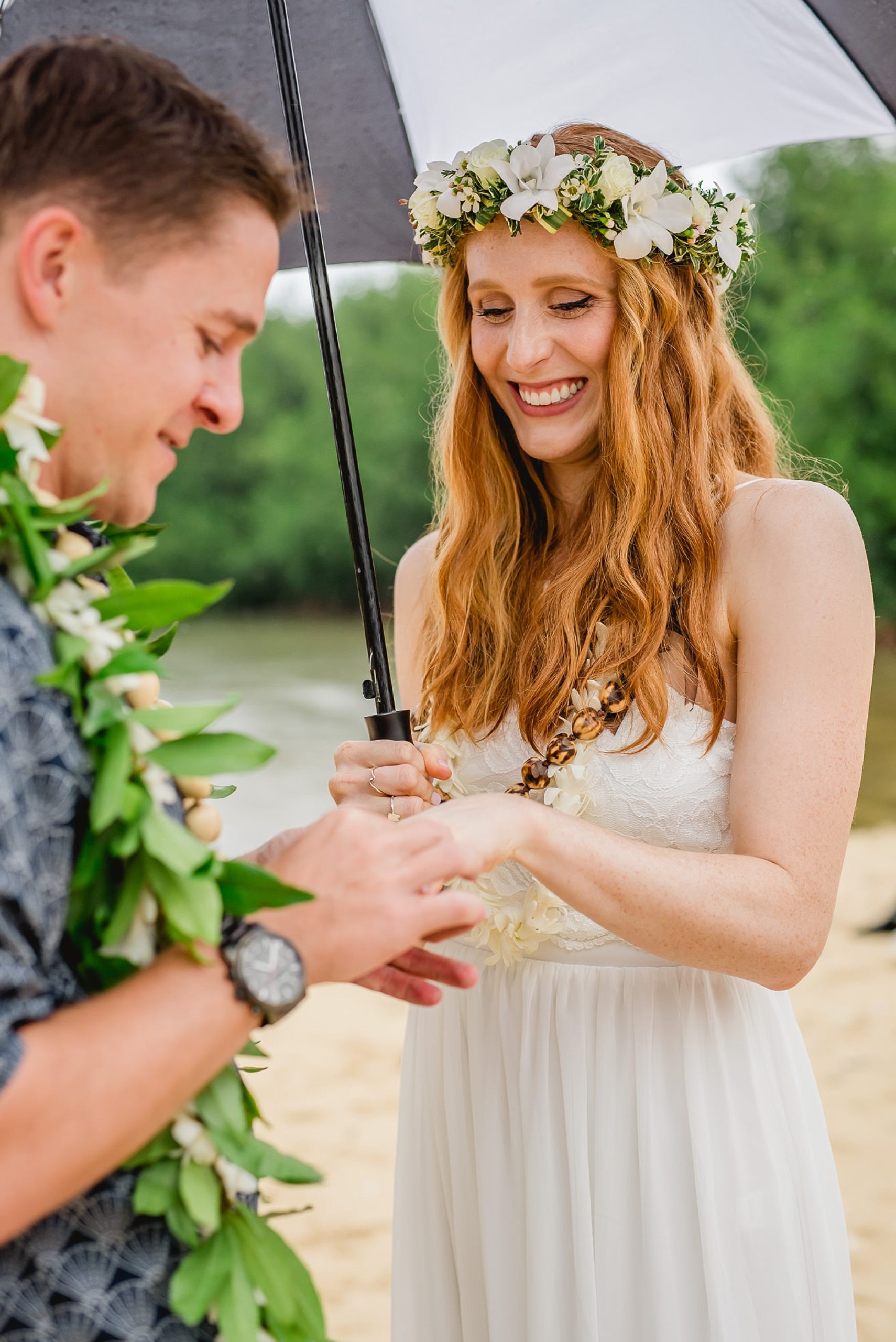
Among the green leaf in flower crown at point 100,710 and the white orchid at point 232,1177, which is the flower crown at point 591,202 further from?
the white orchid at point 232,1177

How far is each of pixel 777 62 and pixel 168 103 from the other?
1.69m

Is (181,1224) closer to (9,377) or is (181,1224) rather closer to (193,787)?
(193,787)

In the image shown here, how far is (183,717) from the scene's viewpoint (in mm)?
1161

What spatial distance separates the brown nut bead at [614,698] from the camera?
2.10 m

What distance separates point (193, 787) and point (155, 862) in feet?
0.42

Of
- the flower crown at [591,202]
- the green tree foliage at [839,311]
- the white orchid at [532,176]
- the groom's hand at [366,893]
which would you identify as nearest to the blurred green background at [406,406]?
the green tree foliage at [839,311]

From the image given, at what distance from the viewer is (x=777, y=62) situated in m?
2.46

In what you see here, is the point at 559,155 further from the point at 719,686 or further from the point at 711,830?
the point at 711,830


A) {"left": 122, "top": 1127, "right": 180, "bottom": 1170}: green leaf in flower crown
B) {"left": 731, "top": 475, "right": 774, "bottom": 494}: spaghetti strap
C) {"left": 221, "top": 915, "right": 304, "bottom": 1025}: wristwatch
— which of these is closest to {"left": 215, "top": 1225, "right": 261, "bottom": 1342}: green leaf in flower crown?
{"left": 122, "top": 1127, "right": 180, "bottom": 1170}: green leaf in flower crown

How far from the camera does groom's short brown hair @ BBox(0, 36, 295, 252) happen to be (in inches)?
46.0

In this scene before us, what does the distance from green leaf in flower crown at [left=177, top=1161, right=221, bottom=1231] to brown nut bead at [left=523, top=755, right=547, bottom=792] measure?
3.42 ft

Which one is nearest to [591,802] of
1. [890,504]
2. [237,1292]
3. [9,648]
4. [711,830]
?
[711,830]

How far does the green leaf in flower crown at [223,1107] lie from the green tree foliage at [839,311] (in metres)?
20.0

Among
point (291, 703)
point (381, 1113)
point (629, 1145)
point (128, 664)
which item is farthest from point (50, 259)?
point (291, 703)
